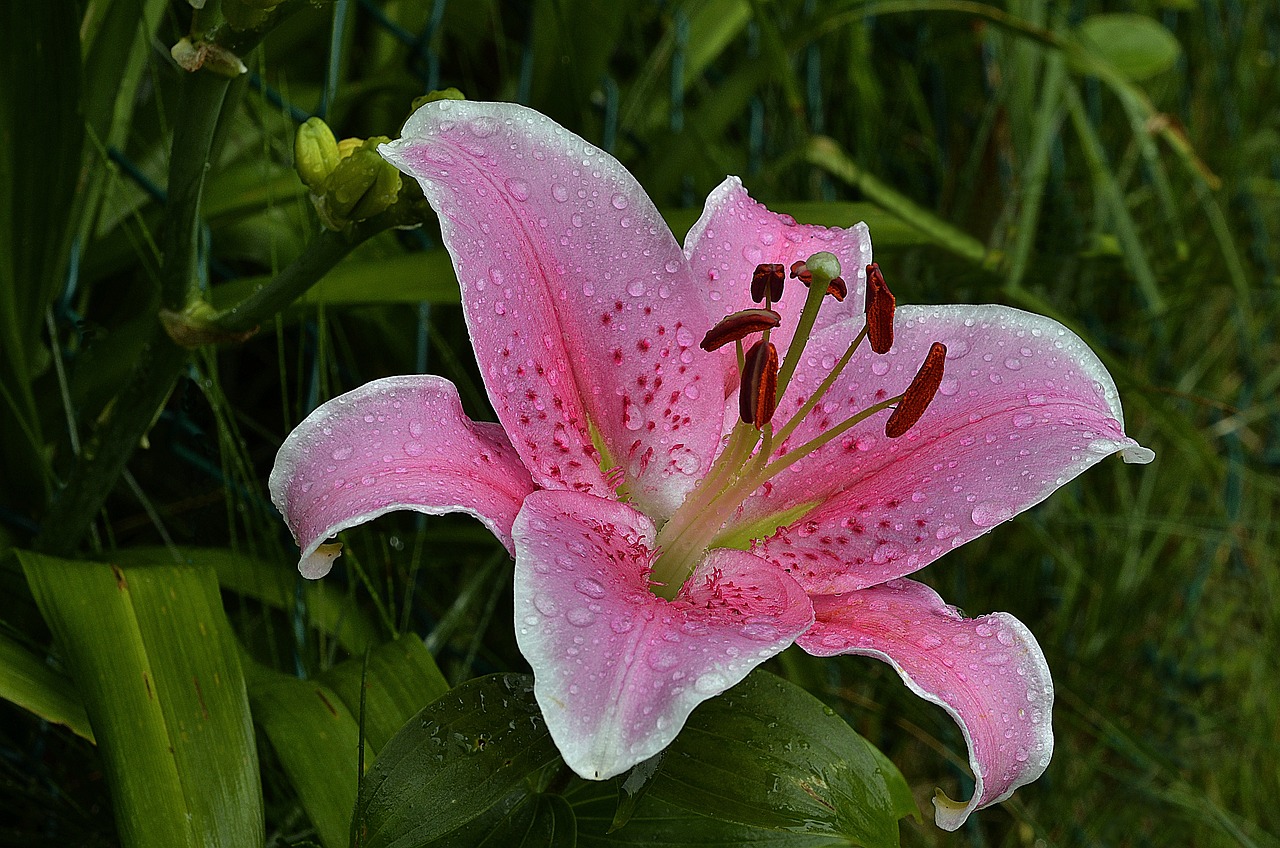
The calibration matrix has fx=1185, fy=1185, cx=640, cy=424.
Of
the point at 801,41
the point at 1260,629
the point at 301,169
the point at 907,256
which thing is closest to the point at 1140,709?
A: the point at 1260,629

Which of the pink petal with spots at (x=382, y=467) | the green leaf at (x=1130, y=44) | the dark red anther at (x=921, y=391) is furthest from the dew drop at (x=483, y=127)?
the green leaf at (x=1130, y=44)

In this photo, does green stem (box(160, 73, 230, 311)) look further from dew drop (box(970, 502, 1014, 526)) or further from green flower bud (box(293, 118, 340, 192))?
dew drop (box(970, 502, 1014, 526))

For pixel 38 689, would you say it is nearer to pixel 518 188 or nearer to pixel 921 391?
pixel 518 188

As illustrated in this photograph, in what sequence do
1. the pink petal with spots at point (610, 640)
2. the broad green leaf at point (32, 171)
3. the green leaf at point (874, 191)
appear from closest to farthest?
the pink petal with spots at point (610, 640) < the broad green leaf at point (32, 171) < the green leaf at point (874, 191)

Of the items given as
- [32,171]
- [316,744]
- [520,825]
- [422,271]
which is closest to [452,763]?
[520,825]

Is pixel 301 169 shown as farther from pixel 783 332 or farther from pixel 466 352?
pixel 466 352

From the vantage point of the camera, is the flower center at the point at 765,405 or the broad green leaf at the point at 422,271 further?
the broad green leaf at the point at 422,271

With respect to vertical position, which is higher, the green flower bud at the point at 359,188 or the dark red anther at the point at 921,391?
the green flower bud at the point at 359,188

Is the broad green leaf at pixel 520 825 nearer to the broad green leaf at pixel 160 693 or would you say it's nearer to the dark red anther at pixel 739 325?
the broad green leaf at pixel 160 693
